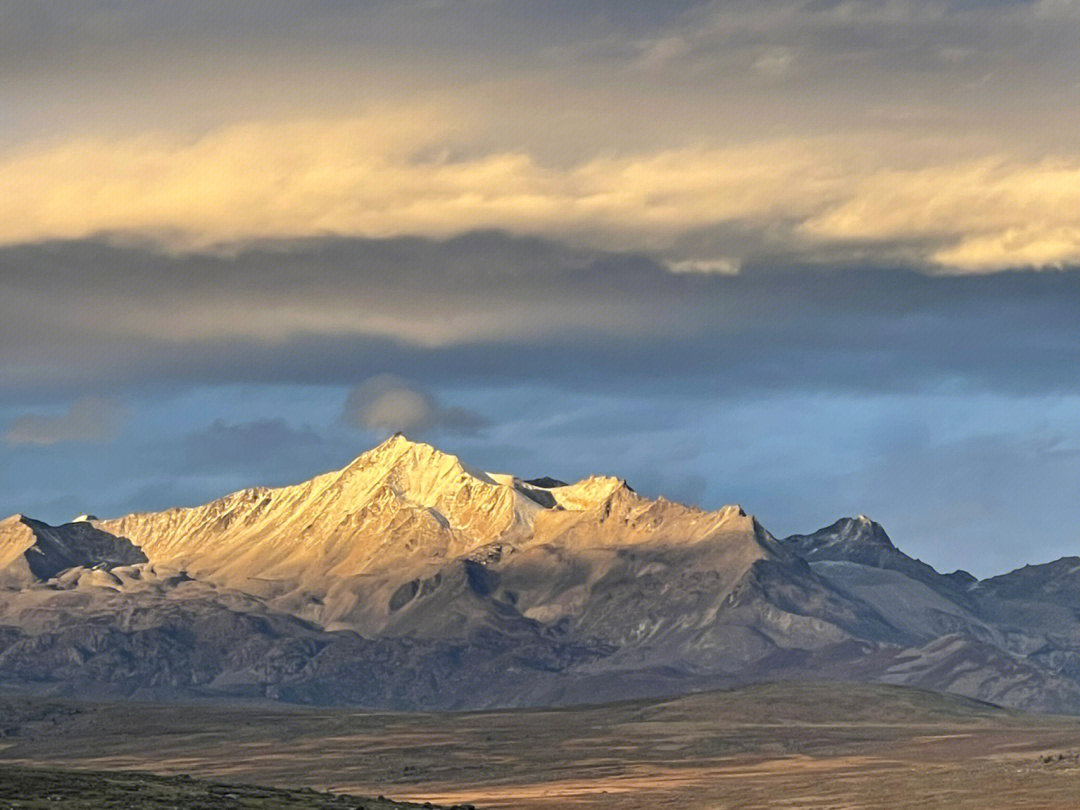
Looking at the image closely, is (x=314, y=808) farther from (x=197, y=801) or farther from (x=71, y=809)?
(x=71, y=809)

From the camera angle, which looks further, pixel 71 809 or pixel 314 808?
pixel 314 808

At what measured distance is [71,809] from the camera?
177250 millimetres

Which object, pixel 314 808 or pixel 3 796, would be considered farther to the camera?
pixel 314 808

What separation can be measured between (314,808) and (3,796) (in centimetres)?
2920

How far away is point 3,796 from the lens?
7195 inches

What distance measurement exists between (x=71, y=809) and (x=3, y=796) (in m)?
8.85

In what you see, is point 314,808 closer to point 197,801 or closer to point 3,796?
point 197,801

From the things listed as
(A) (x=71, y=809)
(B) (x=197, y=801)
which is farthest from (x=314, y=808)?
(A) (x=71, y=809)

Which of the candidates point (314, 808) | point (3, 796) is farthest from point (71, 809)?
point (314, 808)

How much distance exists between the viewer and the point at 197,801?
193875 mm

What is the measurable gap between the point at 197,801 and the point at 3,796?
18536mm

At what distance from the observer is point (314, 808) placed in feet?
649

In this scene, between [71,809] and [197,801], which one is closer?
[71,809]
